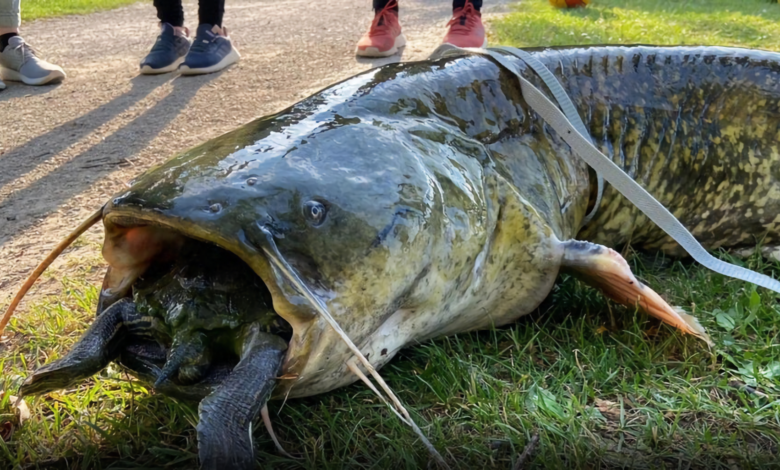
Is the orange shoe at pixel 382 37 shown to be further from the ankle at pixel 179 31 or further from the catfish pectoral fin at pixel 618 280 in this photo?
the catfish pectoral fin at pixel 618 280

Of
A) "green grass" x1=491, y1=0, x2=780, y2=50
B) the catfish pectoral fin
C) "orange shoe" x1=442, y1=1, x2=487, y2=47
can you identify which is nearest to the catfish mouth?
the catfish pectoral fin

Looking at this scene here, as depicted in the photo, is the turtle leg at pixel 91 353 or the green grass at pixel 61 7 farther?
the green grass at pixel 61 7

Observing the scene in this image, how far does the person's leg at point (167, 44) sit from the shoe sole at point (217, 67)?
26 cm

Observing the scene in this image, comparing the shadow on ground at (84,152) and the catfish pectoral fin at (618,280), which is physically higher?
the catfish pectoral fin at (618,280)

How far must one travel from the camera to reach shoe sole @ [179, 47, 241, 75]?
5.23 metres

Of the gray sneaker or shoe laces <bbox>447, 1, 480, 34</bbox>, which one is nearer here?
the gray sneaker

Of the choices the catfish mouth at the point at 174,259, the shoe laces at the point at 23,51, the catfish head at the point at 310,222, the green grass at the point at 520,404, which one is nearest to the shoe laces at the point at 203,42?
the shoe laces at the point at 23,51

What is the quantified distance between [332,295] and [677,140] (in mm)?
1713

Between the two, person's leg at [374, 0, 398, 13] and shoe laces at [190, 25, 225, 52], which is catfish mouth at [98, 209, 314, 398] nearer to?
shoe laces at [190, 25, 225, 52]

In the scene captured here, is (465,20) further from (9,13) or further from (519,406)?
(519,406)

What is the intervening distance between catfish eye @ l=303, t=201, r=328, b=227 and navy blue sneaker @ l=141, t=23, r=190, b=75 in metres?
4.50

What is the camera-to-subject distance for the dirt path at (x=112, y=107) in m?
2.99

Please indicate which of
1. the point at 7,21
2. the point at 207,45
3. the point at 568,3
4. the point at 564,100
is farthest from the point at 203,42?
the point at 568,3

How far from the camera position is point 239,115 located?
14.1 ft
